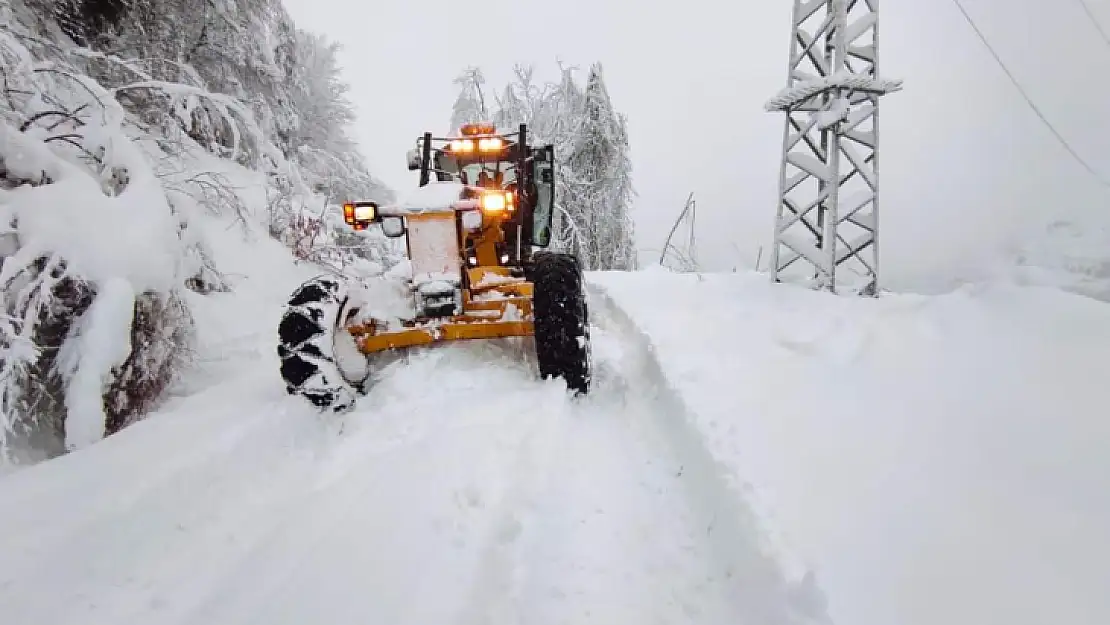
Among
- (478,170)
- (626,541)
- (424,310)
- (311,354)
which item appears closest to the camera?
(626,541)

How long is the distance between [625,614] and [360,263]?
9968mm

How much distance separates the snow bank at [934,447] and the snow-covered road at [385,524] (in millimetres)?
277

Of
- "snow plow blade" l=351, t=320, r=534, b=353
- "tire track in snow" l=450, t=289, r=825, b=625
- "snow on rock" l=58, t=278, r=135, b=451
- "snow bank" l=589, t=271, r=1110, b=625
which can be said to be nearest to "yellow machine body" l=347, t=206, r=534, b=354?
"snow plow blade" l=351, t=320, r=534, b=353

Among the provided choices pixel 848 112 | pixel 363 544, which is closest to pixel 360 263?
pixel 848 112

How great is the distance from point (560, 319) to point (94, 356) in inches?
104

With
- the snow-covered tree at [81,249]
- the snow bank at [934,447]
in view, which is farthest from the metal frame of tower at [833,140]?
the snow-covered tree at [81,249]

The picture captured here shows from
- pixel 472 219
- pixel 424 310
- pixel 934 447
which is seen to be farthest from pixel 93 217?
pixel 934 447

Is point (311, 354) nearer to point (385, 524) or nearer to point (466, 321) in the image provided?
point (466, 321)

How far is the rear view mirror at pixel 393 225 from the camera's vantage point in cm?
423

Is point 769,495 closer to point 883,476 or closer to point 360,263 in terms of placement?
point 883,476

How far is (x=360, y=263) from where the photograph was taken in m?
11.1

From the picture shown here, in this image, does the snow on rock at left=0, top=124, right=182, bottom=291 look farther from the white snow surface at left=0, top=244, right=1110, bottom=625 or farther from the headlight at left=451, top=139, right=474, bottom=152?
the headlight at left=451, top=139, right=474, bottom=152

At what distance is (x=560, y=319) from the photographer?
413 cm

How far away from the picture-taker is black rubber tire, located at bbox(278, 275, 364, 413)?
369cm
